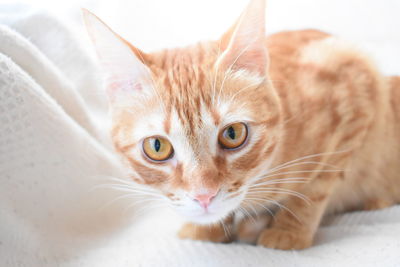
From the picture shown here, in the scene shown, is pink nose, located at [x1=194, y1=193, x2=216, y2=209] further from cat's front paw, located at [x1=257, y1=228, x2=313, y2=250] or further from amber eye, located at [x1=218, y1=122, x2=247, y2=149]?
cat's front paw, located at [x1=257, y1=228, x2=313, y2=250]

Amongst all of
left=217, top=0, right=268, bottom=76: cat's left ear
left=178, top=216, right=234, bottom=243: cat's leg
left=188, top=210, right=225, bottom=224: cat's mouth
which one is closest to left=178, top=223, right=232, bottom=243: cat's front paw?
left=178, top=216, right=234, bottom=243: cat's leg

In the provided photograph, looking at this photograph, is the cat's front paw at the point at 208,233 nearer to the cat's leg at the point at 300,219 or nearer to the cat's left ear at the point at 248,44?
the cat's leg at the point at 300,219

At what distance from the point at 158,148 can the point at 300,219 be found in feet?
1.39

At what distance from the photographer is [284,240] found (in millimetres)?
1017

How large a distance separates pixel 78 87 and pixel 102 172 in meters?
0.43

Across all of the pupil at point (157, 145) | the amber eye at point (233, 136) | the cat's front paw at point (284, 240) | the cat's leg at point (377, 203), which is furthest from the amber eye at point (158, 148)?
the cat's leg at point (377, 203)

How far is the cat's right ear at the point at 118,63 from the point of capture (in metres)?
0.84

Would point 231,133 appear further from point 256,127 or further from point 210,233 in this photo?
point 210,233

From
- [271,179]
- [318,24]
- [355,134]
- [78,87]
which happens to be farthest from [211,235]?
[318,24]

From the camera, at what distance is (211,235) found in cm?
107

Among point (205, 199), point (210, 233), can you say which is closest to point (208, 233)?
point (210, 233)

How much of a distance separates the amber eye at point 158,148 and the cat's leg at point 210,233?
0.29 metres

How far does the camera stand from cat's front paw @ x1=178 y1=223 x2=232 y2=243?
1.07 metres

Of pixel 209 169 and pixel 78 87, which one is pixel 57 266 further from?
pixel 78 87
